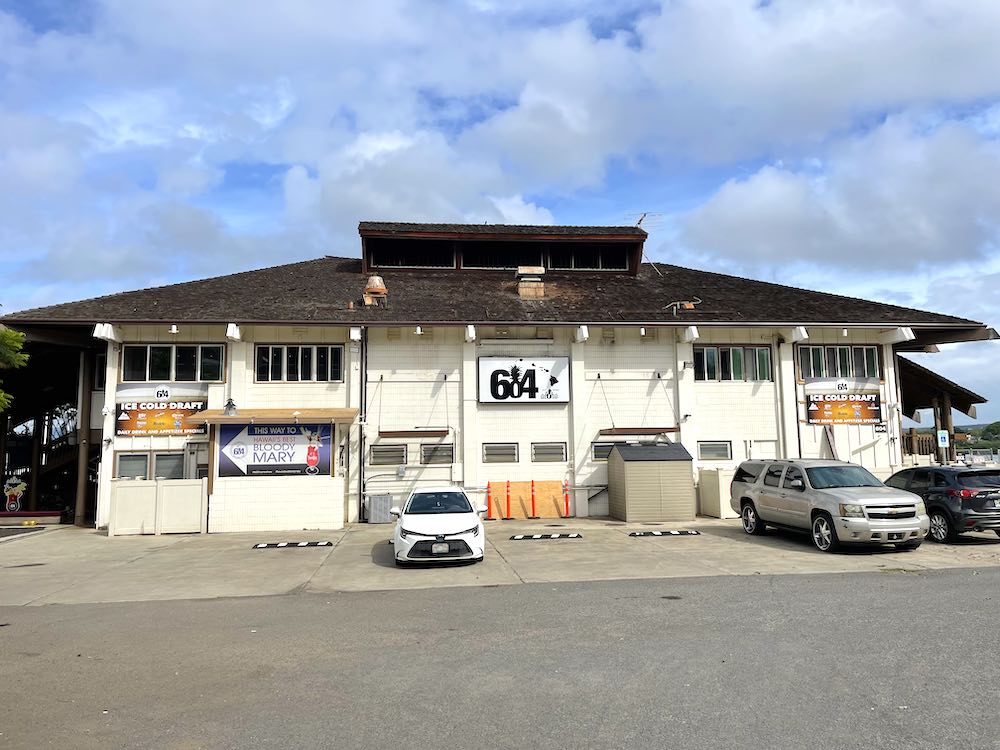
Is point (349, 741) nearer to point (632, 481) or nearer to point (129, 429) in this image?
point (632, 481)

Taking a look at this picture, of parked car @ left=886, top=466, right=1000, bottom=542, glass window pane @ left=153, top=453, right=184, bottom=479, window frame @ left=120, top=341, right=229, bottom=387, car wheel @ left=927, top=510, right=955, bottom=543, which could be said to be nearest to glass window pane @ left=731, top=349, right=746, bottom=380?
parked car @ left=886, top=466, right=1000, bottom=542

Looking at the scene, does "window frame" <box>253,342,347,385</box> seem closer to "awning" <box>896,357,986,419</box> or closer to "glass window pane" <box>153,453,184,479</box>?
"glass window pane" <box>153,453,184,479</box>

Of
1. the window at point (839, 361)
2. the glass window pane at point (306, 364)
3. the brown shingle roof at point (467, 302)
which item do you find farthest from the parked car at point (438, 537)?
the window at point (839, 361)

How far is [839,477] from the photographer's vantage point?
46.8 ft

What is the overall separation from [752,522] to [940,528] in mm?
3656

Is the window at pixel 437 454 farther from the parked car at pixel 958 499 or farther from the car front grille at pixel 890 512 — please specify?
Answer: the parked car at pixel 958 499

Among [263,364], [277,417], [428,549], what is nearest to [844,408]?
[428,549]

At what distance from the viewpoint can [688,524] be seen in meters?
19.1

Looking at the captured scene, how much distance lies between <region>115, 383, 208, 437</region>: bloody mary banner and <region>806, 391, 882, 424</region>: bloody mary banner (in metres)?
18.8

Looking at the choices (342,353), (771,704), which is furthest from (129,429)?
(771,704)

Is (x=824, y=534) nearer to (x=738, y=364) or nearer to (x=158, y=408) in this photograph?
(x=738, y=364)

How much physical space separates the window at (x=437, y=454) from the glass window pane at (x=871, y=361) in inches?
547

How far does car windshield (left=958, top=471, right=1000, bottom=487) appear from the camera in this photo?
14.4 m

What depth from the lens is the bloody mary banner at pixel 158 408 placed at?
20.7m
